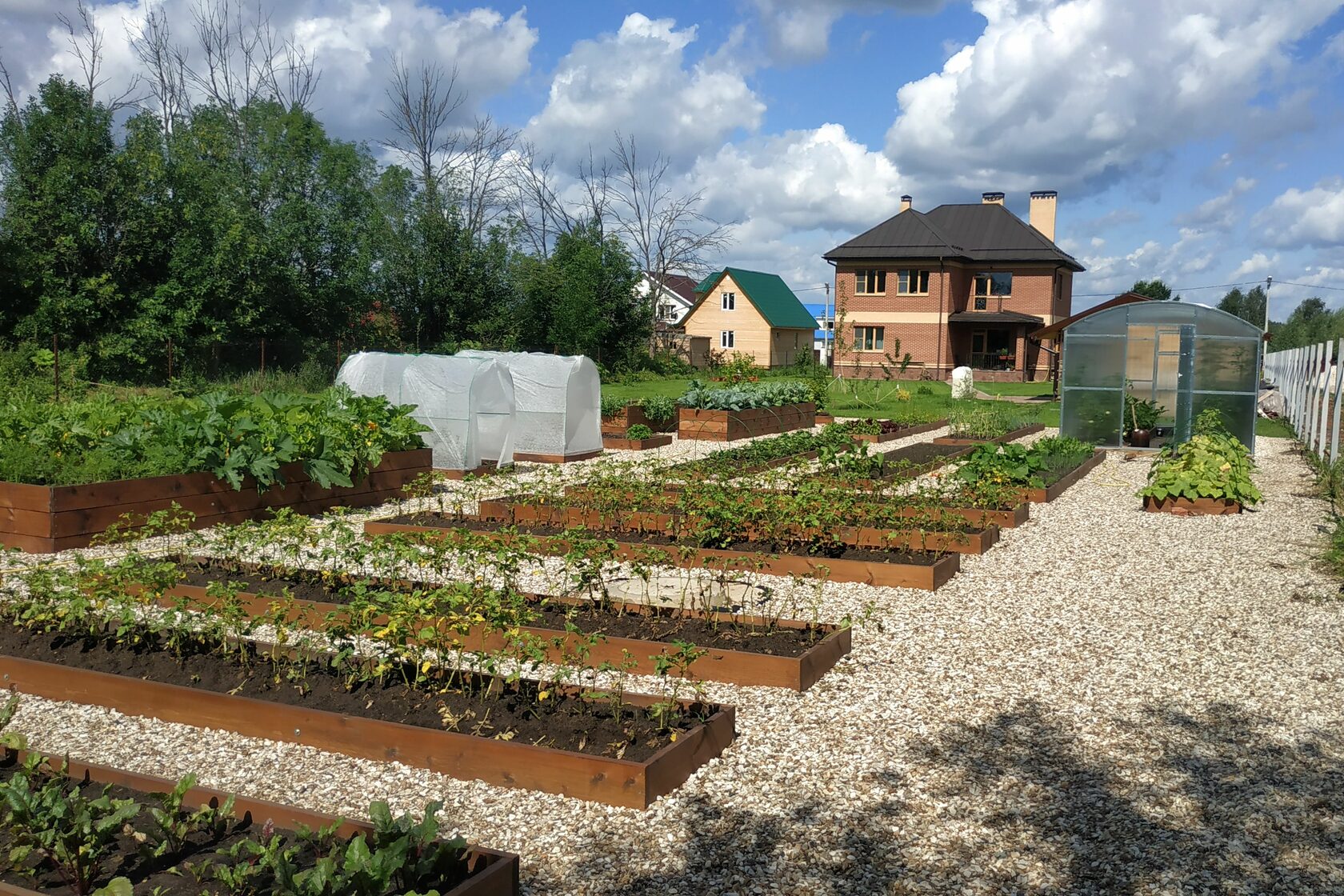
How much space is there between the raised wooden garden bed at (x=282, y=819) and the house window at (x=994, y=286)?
4749 centimetres

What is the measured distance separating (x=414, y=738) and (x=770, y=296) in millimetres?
56048

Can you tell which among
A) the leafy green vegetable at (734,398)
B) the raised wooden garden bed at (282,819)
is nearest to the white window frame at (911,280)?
the leafy green vegetable at (734,398)

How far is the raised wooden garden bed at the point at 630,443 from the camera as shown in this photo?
16953mm

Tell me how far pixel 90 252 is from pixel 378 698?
23421 mm

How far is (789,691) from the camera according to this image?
17.3 feet

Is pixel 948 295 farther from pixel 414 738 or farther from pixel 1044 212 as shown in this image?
pixel 414 738

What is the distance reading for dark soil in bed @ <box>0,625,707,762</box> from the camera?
14.0 feet

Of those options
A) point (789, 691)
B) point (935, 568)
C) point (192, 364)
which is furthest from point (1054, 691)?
point (192, 364)

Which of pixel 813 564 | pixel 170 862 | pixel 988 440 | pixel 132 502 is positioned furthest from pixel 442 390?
pixel 170 862

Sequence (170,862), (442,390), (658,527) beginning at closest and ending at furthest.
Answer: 1. (170,862)
2. (658,527)
3. (442,390)

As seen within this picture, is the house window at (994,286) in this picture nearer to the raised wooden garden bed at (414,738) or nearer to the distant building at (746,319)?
the distant building at (746,319)

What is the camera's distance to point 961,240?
48219 mm

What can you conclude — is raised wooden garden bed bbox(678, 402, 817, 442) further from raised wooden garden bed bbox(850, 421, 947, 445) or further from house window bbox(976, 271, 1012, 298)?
house window bbox(976, 271, 1012, 298)

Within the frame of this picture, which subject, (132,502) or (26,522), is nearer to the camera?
(26,522)
